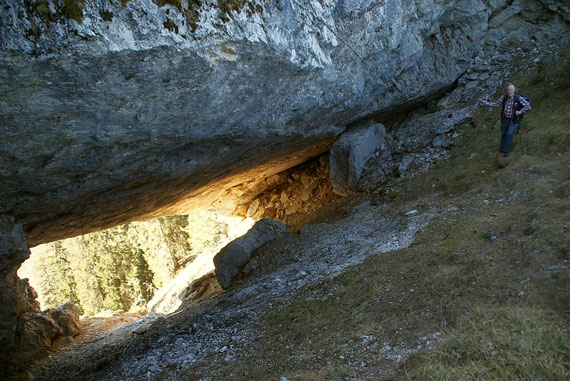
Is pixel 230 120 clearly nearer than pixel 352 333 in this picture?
No

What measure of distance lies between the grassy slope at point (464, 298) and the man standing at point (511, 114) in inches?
18.4

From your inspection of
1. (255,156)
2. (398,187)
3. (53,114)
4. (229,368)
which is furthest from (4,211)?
(398,187)

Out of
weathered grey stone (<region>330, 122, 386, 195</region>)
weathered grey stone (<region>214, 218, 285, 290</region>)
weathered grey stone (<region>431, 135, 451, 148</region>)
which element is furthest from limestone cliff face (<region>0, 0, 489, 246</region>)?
weathered grey stone (<region>214, 218, 285, 290</region>)

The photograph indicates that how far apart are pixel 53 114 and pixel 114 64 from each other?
1290mm

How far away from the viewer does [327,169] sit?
697 inches

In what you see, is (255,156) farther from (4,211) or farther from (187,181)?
(4,211)

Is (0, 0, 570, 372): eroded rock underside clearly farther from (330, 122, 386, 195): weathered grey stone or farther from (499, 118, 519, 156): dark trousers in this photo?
(499, 118, 519, 156): dark trousers

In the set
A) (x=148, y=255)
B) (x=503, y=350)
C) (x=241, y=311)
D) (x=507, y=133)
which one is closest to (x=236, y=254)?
(x=241, y=311)

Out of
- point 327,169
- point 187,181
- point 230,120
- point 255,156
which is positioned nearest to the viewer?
point 230,120

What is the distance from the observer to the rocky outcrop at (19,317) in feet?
31.1

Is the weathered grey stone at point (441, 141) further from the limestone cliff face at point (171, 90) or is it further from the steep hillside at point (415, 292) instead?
the limestone cliff face at point (171, 90)

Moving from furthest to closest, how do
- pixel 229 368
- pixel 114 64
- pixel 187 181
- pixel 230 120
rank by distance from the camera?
pixel 187 181 → pixel 230 120 → pixel 229 368 → pixel 114 64

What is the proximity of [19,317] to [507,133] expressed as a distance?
1492cm

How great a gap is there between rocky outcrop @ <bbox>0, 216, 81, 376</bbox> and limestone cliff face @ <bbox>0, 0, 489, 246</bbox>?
0.65 meters
